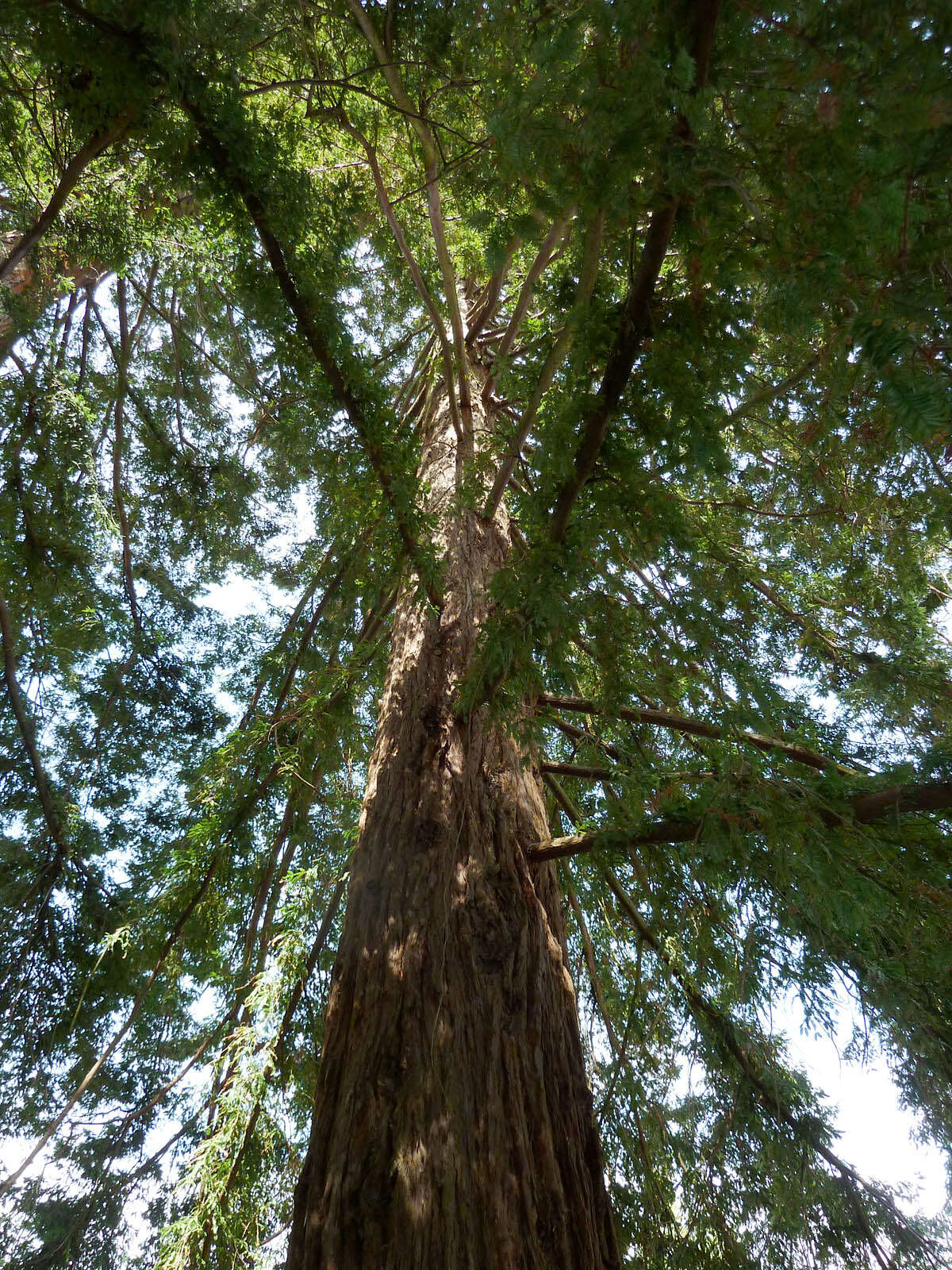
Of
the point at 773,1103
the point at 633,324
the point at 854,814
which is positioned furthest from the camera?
the point at 773,1103

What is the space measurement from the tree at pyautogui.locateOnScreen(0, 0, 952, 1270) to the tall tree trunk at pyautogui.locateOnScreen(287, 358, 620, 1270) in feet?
0.04

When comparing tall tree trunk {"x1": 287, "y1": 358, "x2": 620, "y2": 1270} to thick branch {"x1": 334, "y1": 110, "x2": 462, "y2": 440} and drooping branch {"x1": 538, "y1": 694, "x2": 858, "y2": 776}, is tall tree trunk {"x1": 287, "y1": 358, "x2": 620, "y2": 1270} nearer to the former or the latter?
drooping branch {"x1": 538, "y1": 694, "x2": 858, "y2": 776}

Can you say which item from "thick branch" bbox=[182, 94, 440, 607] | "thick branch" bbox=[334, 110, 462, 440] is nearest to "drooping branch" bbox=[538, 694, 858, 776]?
"thick branch" bbox=[182, 94, 440, 607]

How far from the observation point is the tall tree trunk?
1.54 m

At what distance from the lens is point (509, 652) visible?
217 cm

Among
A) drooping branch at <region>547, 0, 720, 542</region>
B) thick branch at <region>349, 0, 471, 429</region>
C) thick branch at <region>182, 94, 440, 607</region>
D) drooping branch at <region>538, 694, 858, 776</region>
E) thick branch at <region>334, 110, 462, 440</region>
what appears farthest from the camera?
thick branch at <region>334, 110, 462, 440</region>

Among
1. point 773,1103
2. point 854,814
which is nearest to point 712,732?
point 854,814

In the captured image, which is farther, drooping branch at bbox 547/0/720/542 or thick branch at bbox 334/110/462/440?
thick branch at bbox 334/110/462/440

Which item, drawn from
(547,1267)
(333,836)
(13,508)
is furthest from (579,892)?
(13,508)

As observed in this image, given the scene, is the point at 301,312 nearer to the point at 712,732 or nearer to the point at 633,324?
the point at 633,324

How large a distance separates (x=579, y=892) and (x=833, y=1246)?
62.1 inches

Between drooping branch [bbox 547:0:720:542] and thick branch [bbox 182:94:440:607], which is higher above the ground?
thick branch [bbox 182:94:440:607]

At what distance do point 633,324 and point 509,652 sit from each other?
0.98 meters

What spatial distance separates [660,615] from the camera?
2422mm
